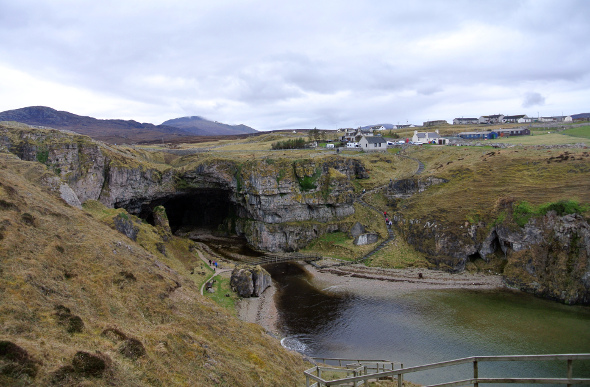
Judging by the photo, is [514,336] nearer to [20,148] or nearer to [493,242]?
[493,242]

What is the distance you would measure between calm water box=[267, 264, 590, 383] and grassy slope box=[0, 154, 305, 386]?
11.4 m

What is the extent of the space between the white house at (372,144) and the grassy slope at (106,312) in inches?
2760

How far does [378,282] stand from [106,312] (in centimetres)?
3660

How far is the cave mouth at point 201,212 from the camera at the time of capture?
2867 inches

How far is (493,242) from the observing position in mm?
49469

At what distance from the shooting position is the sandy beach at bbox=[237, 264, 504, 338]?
41000 mm

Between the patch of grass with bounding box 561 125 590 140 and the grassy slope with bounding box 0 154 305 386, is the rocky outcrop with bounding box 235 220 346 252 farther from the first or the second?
the patch of grass with bounding box 561 125 590 140

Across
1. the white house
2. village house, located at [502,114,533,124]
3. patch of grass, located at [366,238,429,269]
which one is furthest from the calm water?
village house, located at [502,114,533,124]

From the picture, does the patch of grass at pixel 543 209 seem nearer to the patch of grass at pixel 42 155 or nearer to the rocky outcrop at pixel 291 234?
the rocky outcrop at pixel 291 234

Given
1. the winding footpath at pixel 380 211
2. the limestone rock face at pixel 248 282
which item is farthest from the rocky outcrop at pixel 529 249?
the limestone rock face at pixel 248 282

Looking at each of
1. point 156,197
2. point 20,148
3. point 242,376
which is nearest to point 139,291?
point 242,376

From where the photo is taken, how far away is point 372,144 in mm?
89062

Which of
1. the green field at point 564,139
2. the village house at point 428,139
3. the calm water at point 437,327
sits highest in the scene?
the village house at point 428,139

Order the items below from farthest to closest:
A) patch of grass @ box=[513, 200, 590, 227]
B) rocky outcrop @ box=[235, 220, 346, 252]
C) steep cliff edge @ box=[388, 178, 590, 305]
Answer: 1. rocky outcrop @ box=[235, 220, 346, 252]
2. patch of grass @ box=[513, 200, 590, 227]
3. steep cliff edge @ box=[388, 178, 590, 305]
